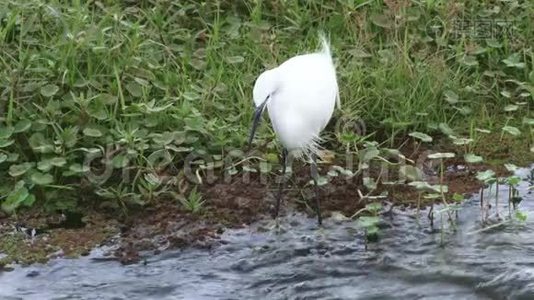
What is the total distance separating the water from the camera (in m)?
4.24

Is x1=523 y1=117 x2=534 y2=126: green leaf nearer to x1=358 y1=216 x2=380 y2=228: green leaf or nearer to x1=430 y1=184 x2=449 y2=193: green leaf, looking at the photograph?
x1=430 y1=184 x2=449 y2=193: green leaf

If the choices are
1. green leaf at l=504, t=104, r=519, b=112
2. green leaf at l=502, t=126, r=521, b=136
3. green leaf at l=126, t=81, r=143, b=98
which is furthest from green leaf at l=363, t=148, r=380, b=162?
green leaf at l=126, t=81, r=143, b=98

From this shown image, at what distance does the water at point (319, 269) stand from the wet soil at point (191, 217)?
0.08 metres

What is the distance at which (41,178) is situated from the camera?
479 cm

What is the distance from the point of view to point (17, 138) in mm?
5062

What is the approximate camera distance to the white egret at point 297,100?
4508mm

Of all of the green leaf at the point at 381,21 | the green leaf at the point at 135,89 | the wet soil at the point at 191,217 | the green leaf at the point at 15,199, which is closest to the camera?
the wet soil at the point at 191,217

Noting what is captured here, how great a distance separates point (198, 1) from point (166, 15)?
25 cm

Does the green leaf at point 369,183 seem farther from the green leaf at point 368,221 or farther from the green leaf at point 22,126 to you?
the green leaf at point 22,126

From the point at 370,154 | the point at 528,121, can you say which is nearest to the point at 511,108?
the point at 528,121

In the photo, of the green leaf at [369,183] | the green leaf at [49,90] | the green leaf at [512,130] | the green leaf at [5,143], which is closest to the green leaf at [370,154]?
the green leaf at [369,183]

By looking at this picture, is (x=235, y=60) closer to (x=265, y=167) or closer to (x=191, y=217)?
(x=265, y=167)

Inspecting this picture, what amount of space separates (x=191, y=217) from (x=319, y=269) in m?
0.71

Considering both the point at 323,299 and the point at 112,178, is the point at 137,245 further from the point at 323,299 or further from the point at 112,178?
the point at 323,299
